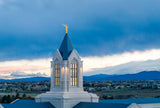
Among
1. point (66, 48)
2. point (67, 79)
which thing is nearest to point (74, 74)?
point (67, 79)

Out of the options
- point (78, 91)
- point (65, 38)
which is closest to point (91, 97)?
point (78, 91)

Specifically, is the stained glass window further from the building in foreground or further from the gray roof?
the gray roof

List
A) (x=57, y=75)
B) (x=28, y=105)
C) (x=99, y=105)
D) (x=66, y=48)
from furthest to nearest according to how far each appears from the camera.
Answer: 1. (x=66, y=48)
2. (x=57, y=75)
3. (x=28, y=105)
4. (x=99, y=105)

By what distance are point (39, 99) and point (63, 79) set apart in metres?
4.25

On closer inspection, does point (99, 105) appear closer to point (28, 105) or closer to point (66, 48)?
point (28, 105)

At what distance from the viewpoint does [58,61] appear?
45.7 metres

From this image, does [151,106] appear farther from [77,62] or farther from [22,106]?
[22,106]

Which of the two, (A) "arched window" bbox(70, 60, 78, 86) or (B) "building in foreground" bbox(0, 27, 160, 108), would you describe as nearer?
(B) "building in foreground" bbox(0, 27, 160, 108)

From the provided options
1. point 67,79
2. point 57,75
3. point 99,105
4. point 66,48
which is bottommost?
point 99,105

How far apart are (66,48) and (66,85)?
5052mm

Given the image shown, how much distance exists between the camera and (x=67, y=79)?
147 ft

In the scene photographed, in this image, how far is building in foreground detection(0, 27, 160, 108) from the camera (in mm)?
42625

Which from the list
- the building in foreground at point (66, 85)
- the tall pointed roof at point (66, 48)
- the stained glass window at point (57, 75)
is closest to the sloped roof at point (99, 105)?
the building in foreground at point (66, 85)

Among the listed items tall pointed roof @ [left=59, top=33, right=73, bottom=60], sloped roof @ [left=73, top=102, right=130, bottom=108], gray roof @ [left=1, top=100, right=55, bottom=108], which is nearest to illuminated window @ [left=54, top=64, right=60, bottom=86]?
tall pointed roof @ [left=59, top=33, right=73, bottom=60]
